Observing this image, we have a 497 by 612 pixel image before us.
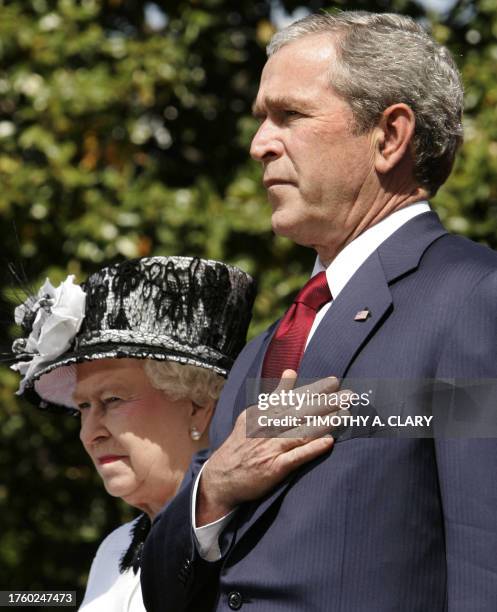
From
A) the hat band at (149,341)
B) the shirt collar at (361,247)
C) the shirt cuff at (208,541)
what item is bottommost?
the shirt cuff at (208,541)

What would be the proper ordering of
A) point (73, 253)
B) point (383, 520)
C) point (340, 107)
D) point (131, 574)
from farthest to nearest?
point (73, 253) → point (131, 574) → point (340, 107) → point (383, 520)

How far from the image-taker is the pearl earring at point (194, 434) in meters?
3.43

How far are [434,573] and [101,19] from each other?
4.45 m

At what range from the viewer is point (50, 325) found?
345cm

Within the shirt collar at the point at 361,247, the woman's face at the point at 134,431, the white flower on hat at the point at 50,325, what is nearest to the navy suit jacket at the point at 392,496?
the shirt collar at the point at 361,247

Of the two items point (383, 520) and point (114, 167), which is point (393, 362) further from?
point (114, 167)

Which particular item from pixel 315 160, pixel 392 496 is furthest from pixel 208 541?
pixel 315 160

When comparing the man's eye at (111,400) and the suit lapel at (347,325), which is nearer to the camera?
the suit lapel at (347,325)

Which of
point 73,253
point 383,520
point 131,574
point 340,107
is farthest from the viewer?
point 73,253

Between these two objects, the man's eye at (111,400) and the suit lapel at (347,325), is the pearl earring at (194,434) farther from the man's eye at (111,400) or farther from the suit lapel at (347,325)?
the suit lapel at (347,325)

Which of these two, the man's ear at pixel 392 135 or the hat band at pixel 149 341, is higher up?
the man's ear at pixel 392 135

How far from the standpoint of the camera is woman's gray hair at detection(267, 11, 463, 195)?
260 centimetres

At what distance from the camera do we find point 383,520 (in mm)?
2244

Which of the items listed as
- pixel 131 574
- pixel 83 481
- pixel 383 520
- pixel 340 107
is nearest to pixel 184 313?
pixel 131 574
